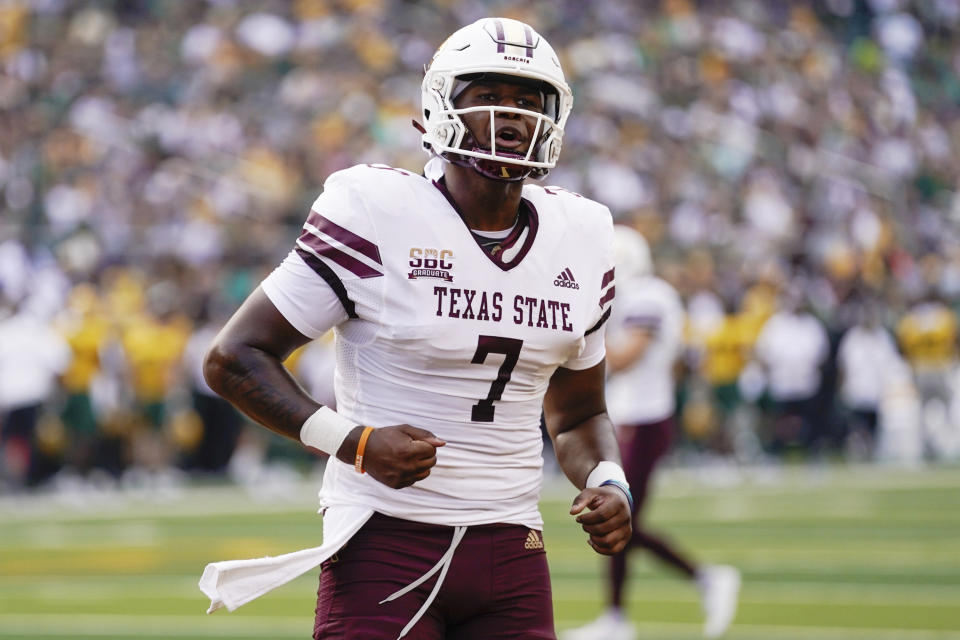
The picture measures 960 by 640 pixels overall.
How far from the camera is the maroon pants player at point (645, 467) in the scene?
736 centimetres

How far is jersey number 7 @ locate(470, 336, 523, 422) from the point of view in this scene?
3309 millimetres

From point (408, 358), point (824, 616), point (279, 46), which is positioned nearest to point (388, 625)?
point (408, 358)

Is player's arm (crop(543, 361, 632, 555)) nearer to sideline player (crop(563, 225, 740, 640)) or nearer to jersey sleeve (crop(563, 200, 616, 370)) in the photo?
jersey sleeve (crop(563, 200, 616, 370))

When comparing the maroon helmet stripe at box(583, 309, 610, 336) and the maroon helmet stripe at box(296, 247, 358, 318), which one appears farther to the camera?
the maroon helmet stripe at box(583, 309, 610, 336)

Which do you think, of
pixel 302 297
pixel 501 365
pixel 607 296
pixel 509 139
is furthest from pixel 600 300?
pixel 302 297

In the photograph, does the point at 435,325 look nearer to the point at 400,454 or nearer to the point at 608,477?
the point at 400,454

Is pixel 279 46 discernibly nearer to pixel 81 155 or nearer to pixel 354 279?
pixel 81 155

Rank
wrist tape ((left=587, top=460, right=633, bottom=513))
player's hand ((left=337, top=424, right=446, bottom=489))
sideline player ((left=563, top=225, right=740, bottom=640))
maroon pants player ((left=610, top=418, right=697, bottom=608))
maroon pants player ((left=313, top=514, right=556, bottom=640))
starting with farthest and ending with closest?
sideline player ((left=563, top=225, right=740, bottom=640)) → maroon pants player ((left=610, top=418, right=697, bottom=608)) → wrist tape ((left=587, top=460, right=633, bottom=513)) → maroon pants player ((left=313, top=514, right=556, bottom=640)) → player's hand ((left=337, top=424, right=446, bottom=489))

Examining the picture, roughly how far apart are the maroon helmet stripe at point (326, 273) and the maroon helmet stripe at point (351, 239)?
55mm

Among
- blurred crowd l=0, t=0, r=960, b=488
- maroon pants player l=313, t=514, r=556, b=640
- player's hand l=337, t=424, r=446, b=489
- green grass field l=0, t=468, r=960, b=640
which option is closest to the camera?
player's hand l=337, t=424, r=446, b=489

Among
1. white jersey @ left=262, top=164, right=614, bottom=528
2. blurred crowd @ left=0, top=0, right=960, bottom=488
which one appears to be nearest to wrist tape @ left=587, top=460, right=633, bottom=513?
white jersey @ left=262, top=164, right=614, bottom=528

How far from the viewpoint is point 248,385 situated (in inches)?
128

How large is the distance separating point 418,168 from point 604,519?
14.3 m

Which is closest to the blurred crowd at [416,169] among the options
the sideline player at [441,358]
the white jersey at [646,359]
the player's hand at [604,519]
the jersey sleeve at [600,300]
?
the white jersey at [646,359]
